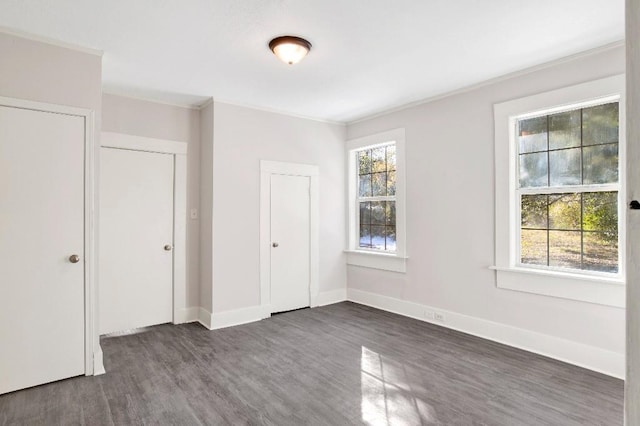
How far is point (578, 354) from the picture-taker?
308 centimetres

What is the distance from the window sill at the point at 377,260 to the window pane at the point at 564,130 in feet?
6.69

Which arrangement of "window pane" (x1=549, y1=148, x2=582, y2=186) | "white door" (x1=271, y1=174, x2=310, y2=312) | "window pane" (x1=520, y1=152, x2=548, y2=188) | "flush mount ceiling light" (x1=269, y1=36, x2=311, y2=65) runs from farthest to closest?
1. "white door" (x1=271, y1=174, x2=310, y2=312)
2. "window pane" (x1=520, y1=152, x2=548, y2=188)
3. "window pane" (x1=549, y1=148, x2=582, y2=186)
4. "flush mount ceiling light" (x1=269, y1=36, x2=311, y2=65)

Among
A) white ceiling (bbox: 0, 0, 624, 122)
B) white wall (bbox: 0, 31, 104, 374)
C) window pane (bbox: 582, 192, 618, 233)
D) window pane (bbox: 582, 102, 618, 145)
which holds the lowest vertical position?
window pane (bbox: 582, 192, 618, 233)

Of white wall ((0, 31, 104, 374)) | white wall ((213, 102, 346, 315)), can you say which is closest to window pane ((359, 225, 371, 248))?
white wall ((213, 102, 346, 315))

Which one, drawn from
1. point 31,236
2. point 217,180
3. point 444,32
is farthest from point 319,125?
point 31,236

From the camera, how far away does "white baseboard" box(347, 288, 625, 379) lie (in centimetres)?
292

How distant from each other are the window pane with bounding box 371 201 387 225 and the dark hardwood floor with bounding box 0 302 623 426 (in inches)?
65.9

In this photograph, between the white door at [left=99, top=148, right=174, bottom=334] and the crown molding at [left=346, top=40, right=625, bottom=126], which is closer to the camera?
the crown molding at [left=346, top=40, right=625, bottom=126]

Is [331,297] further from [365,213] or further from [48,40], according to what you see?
[48,40]

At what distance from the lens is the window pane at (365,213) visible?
5242 mm

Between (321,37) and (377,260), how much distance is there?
3.01m

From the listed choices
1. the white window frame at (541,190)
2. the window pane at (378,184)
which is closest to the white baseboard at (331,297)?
the window pane at (378,184)

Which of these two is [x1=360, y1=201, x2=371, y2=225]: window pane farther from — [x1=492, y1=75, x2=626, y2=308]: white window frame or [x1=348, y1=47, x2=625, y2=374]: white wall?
[x1=492, y1=75, x2=626, y2=308]: white window frame

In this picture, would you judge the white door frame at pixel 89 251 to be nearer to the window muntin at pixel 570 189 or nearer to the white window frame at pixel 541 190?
the white window frame at pixel 541 190
